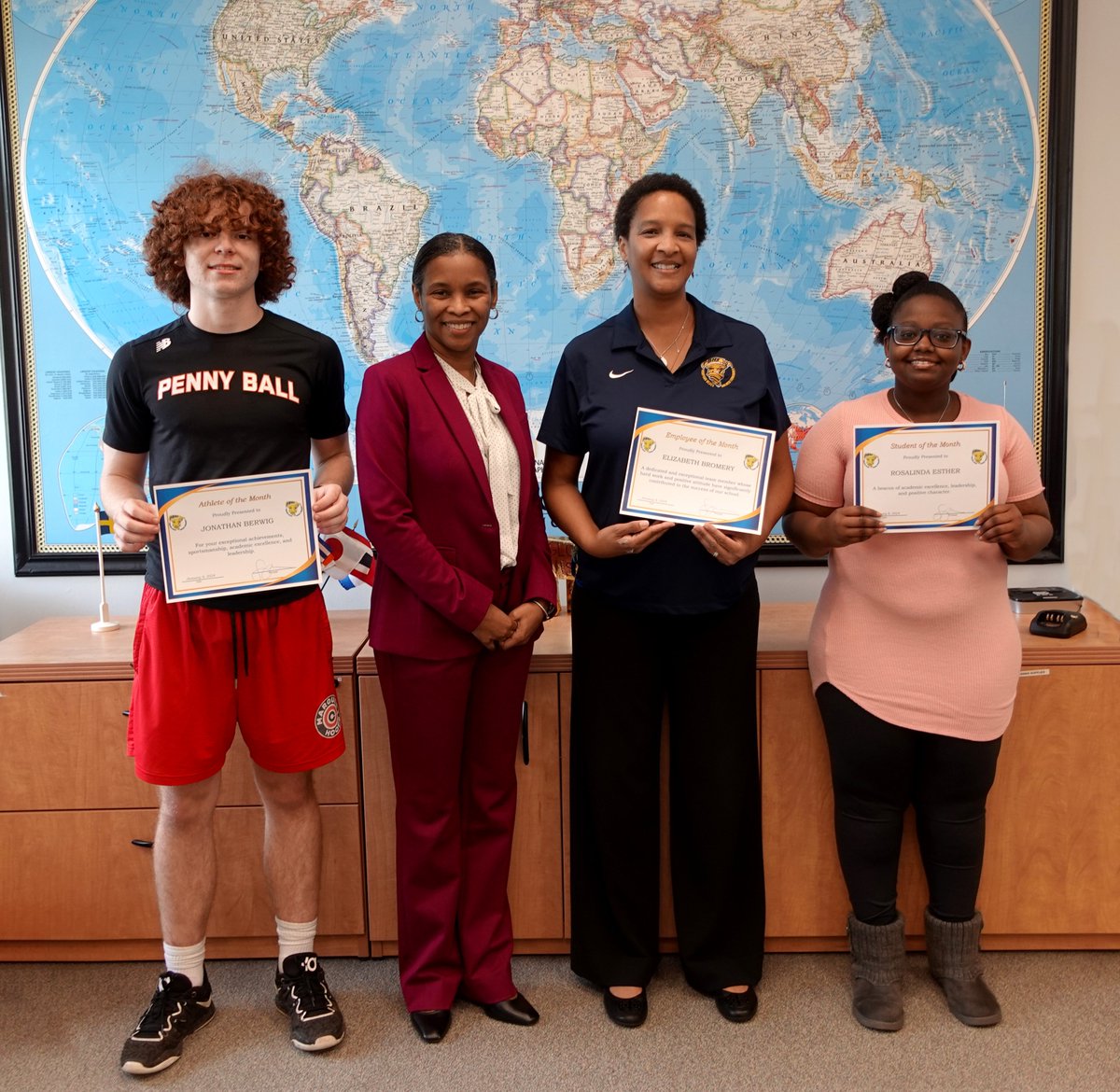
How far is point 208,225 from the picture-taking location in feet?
6.06

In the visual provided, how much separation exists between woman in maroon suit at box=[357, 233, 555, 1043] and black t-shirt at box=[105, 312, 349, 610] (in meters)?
0.15

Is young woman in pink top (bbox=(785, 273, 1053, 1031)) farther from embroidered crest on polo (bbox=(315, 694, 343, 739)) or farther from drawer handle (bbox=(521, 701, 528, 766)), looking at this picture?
embroidered crest on polo (bbox=(315, 694, 343, 739))

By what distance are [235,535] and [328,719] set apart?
43 cm

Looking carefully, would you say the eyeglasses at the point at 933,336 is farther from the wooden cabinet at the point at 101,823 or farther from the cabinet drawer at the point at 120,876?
the cabinet drawer at the point at 120,876

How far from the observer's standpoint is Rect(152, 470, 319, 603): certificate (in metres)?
1.83

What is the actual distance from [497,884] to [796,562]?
48.5 inches

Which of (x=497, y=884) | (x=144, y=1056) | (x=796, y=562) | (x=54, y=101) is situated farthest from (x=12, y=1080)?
(x=54, y=101)

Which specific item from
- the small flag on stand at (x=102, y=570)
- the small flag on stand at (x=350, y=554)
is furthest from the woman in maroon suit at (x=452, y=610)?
the small flag on stand at (x=102, y=570)

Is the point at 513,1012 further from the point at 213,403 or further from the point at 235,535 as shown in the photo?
the point at 213,403

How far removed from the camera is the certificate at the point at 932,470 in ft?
6.33

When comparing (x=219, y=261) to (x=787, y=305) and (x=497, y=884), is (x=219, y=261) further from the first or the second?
(x=787, y=305)

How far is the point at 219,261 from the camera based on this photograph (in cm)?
185

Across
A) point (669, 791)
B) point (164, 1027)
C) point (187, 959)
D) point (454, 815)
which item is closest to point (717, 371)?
point (669, 791)

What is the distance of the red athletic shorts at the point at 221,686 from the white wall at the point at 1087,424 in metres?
0.93
